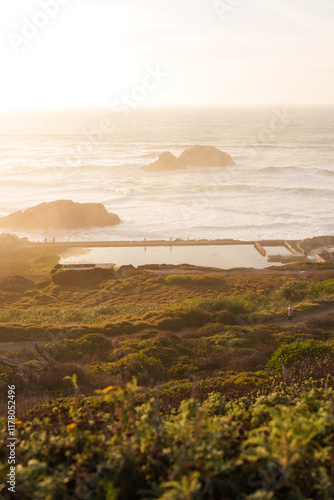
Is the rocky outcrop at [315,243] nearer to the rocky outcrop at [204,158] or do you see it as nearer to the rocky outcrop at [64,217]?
the rocky outcrop at [64,217]

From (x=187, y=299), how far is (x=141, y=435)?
930 inches

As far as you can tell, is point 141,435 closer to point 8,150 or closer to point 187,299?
point 187,299

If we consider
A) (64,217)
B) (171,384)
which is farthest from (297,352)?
(64,217)

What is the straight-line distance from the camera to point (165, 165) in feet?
372

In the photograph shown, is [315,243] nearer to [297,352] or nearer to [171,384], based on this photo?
[297,352]

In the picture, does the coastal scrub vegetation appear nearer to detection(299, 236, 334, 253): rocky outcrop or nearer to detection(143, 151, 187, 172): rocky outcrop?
detection(299, 236, 334, 253): rocky outcrop

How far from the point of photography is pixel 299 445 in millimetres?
5406

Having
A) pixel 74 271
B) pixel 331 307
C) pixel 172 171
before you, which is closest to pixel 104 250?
pixel 74 271

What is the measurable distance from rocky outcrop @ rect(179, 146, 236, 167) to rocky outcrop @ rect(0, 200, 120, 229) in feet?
186

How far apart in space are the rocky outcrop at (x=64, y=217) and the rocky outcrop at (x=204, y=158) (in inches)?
2232

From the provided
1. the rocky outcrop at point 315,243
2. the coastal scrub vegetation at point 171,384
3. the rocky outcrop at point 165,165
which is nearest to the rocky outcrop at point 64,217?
the coastal scrub vegetation at point 171,384

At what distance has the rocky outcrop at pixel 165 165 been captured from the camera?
4449 inches

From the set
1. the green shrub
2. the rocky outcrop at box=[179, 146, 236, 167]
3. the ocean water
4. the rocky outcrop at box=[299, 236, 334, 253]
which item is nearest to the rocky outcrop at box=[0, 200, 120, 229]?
the ocean water

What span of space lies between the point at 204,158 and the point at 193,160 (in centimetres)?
315
